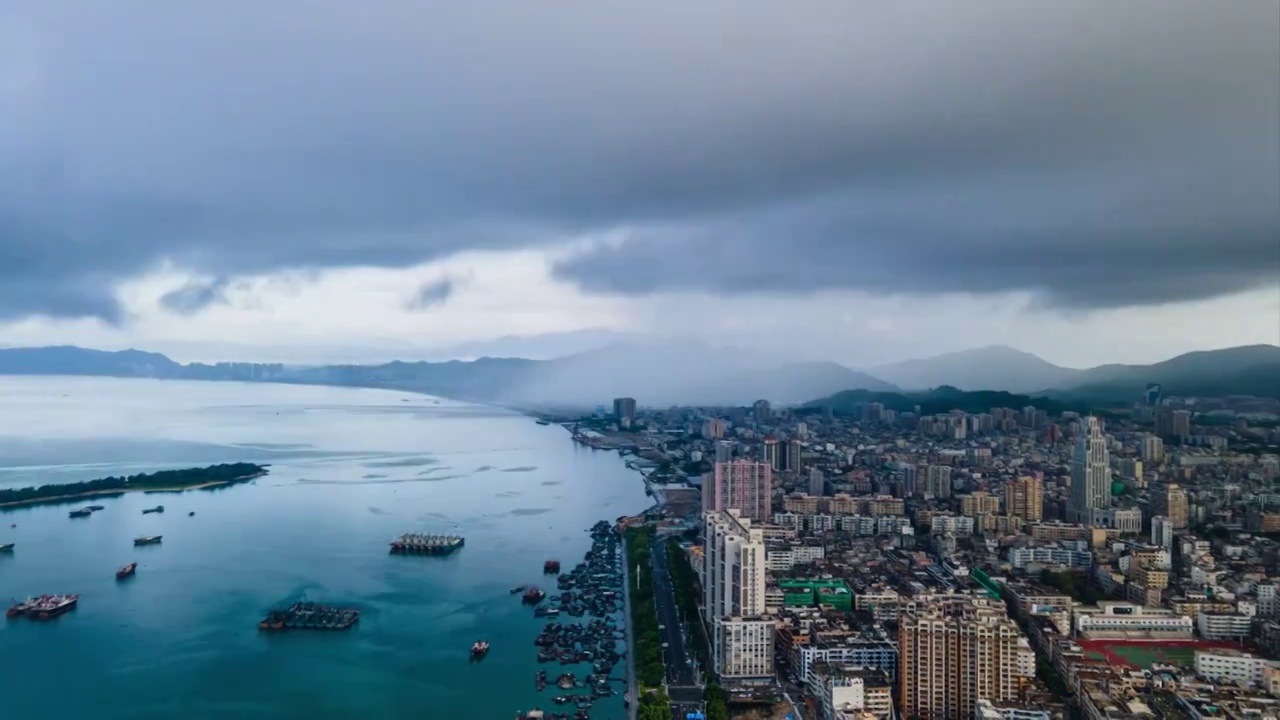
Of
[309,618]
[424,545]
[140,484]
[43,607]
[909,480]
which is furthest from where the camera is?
[140,484]

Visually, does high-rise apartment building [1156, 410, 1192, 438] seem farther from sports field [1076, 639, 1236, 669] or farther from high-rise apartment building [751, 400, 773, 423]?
high-rise apartment building [751, 400, 773, 423]

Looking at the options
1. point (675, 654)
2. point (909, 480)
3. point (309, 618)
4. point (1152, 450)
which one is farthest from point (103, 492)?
point (1152, 450)

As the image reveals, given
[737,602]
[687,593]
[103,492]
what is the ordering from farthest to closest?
1. [103,492]
2. [687,593]
3. [737,602]

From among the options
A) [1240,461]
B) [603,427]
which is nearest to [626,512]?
[1240,461]

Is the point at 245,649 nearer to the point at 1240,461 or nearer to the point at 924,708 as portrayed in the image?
the point at 924,708

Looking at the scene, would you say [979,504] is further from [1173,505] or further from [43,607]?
[43,607]

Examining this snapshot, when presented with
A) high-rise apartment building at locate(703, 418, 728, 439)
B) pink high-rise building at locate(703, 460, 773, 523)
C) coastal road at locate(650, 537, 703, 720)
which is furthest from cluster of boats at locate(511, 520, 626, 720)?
high-rise apartment building at locate(703, 418, 728, 439)

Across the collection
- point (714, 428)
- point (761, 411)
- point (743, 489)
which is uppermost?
point (761, 411)
